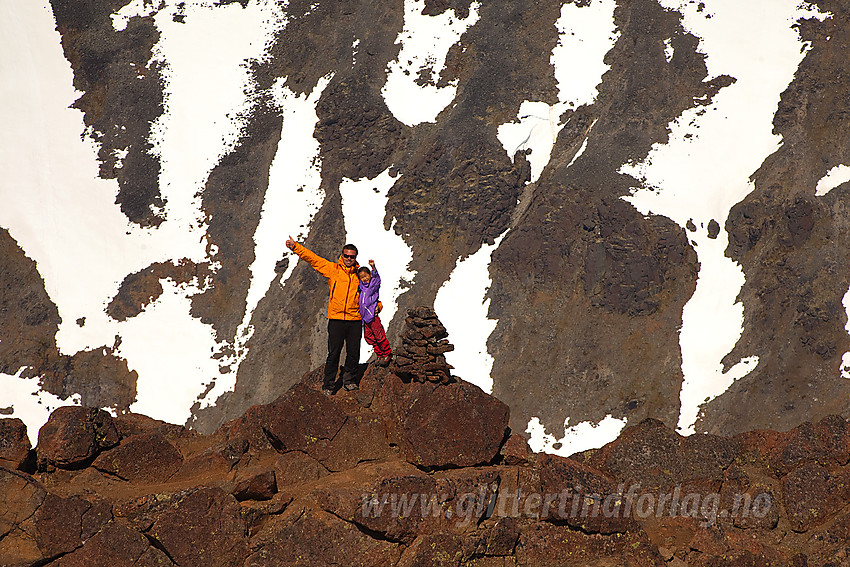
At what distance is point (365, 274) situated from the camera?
49.2 feet

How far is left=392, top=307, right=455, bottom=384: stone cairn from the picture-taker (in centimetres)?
1343

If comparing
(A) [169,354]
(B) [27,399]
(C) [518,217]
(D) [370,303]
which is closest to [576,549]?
(D) [370,303]

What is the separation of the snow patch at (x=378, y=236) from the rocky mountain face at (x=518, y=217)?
37.9 inches

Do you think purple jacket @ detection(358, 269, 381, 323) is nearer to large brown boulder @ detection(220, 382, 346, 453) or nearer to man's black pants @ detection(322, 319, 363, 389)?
man's black pants @ detection(322, 319, 363, 389)

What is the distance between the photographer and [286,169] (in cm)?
7862

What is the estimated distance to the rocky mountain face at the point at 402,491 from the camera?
10.7 m

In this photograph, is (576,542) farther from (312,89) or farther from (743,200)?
(312,89)

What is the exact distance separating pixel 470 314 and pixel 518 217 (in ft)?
39.6

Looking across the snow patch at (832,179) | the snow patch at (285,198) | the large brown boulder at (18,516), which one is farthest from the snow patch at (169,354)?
the snow patch at (832,179)

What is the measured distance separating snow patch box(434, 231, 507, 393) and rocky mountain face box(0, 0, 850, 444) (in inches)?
34.6

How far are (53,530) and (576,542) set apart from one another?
767 cm

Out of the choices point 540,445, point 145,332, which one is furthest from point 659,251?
point 145,332

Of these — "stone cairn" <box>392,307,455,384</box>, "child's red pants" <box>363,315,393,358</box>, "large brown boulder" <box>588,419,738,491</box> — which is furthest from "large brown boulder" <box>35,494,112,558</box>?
"large brown boulder" <box>588,419,738,491</box>

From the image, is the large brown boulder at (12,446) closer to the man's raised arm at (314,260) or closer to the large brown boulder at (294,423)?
Answer: the large brown boulder at (294,423)
